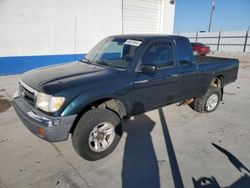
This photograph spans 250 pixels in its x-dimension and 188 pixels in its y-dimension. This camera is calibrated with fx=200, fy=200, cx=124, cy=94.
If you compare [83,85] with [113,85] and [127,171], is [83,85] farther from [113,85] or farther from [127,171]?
[127,171]

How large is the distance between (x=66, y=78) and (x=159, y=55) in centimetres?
176

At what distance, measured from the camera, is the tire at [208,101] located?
4852 millimetres

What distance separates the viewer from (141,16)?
12219 millimetres

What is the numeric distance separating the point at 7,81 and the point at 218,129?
294 inches

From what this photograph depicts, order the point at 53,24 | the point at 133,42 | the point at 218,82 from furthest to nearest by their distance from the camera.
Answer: the point at 53,24 < the point at 218,82 < the point at 133,42

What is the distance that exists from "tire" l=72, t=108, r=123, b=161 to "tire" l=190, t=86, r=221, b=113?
2.49 meters

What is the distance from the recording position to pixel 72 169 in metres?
2.87

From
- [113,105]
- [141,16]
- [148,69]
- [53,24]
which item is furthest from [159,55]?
[141,16]

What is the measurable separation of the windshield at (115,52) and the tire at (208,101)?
2.27m

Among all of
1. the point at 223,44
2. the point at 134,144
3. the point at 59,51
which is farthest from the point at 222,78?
the point at 223,44

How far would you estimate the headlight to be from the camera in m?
2.60

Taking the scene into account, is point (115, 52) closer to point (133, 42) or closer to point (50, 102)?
point (133, 42)

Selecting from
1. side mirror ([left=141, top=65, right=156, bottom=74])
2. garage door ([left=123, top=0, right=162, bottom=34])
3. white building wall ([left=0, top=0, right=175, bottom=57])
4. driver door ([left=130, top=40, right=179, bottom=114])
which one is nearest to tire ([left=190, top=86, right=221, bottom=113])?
driver door ([left=130, top=40, right=179, bottom=114])

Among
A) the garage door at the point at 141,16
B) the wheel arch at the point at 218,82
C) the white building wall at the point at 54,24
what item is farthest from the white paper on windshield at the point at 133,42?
the garage door at the point at 141,16
